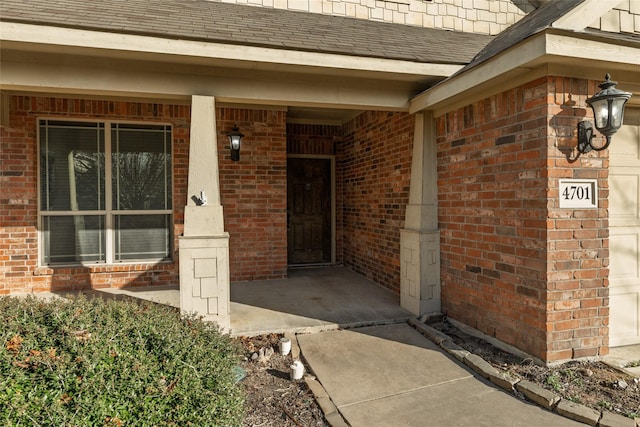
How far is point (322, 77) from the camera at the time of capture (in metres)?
4.06

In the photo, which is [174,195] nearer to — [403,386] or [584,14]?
[403,386]

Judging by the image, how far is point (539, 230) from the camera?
10.2ft

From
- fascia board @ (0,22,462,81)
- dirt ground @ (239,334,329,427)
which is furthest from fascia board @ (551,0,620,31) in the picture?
dirt ground @ (239,334,329,427)

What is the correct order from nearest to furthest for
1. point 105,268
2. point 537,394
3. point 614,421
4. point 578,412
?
1. point 614,421
2. point 578,412
3. point 537,394
4. point 105,268

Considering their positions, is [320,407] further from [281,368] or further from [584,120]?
[584,120]

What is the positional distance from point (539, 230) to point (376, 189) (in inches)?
120

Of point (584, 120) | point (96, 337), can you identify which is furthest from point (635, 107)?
point (96, 337)

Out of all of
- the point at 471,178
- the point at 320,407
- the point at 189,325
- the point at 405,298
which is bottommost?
the point at 320,407

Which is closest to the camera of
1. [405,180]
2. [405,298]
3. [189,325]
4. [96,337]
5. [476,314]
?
[96,337]

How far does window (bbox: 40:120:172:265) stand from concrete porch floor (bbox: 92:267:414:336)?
2.38 ft

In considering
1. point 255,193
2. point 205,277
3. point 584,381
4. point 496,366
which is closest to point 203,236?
point 205,277

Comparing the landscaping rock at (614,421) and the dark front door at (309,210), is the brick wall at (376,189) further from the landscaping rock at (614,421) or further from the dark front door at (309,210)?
the landscaping rock at (614,421)

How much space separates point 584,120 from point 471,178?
1086 millimetres

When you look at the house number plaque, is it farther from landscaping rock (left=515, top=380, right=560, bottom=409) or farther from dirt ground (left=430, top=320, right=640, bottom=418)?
landscaping rock (left=515, top=380, right=560, bottom=409)
